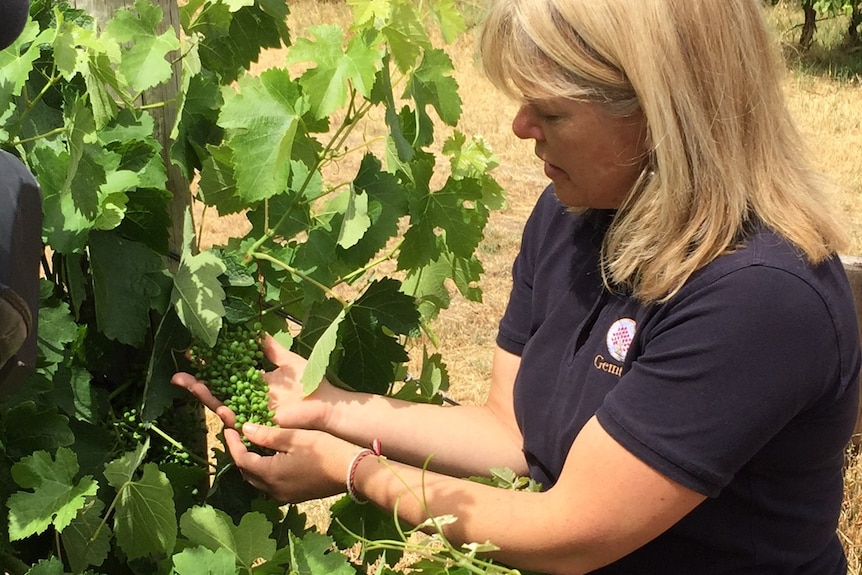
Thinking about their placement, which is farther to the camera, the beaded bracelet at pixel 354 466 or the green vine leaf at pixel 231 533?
the beaded bracelet at pixel 354 466

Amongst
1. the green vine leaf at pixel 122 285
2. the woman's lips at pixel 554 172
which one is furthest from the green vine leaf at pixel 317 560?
the woman's lips at pixel 554 172

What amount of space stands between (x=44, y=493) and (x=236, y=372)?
0.31 m

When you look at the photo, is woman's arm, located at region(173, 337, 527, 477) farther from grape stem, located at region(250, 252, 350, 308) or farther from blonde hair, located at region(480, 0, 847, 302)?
blonde hair, located at region(480, 0, 847, 302)

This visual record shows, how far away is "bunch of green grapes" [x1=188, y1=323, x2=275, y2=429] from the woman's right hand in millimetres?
39

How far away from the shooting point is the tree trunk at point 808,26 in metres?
9.64

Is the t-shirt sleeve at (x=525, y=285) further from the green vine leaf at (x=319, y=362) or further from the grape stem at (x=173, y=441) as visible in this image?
the grape stem at (x=173, y=441)

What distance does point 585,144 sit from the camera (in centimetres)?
147

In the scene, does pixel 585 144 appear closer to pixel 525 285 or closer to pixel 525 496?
pixel 525 285

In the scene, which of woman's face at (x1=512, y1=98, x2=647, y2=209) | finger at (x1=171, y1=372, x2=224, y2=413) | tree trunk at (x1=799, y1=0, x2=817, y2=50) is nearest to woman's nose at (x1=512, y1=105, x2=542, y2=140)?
woman's face at (x1=512, y1=98, x2=647, y2=209)

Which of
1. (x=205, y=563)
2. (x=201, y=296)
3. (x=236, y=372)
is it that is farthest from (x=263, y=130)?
(x=205, y=563)

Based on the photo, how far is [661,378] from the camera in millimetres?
1380

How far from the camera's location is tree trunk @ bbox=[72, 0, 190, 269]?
1.54 meters

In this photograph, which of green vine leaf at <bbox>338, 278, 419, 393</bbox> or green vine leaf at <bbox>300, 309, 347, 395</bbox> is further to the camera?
green vine leaf at <bbox>338, 278, 419, 393</bbox>

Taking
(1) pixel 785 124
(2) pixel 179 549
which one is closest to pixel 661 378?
(1) pixel 785 124
